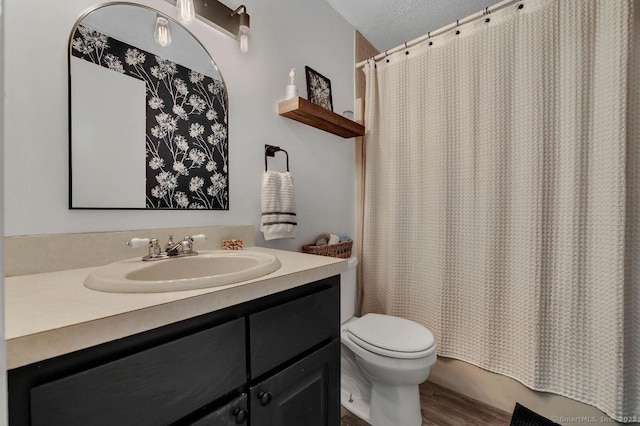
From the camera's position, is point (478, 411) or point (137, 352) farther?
point (478, 411)

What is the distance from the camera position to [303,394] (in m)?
0.77

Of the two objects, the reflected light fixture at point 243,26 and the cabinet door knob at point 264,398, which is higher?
the reflected light fixture at point 243,26

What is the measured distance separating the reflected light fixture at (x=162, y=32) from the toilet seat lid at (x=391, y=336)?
145 centimetres

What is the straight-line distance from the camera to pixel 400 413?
3.99ft

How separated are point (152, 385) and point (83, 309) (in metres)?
0.18

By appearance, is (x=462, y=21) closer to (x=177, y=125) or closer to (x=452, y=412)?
(x=177, y=125)

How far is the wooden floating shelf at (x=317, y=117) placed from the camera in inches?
54.7

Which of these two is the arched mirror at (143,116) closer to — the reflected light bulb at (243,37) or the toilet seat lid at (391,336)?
the reflected light bulb at (243,37)

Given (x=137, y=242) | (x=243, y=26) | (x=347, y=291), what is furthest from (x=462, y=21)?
(x=137, y=242)

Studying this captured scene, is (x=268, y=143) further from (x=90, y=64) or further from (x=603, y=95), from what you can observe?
(x=603, y=95)

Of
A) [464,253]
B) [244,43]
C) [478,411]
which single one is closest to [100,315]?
[244,43]

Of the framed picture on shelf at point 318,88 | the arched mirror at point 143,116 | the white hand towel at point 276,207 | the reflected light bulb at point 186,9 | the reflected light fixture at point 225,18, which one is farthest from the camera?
the framed picture on shelf at point 318,88

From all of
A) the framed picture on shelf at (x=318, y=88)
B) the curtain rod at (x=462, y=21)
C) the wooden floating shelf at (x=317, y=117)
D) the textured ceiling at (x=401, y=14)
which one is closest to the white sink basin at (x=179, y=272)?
the wooden floating shelf at (x=317, y=117)

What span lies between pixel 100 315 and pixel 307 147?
1.34 metres
